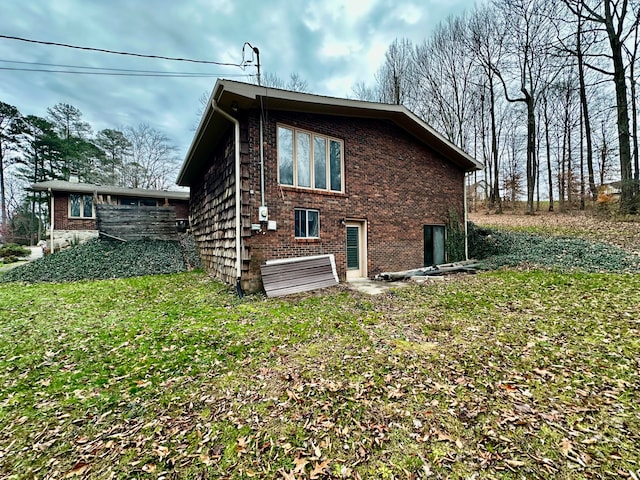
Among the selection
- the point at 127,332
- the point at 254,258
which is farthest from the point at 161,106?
the point at 127,332

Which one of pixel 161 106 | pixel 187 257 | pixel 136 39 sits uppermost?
pixel 161 106

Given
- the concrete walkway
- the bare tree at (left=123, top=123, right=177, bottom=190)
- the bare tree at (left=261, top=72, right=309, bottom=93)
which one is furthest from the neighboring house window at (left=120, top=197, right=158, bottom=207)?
the concrete walkway

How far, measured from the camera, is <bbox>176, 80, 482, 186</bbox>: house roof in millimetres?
6098

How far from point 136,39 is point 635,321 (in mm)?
13694

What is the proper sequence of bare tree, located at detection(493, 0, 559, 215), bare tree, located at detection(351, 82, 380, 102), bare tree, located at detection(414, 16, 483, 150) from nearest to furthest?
bare tree, located at detection(493, 0, 559, 215) → bare tree, located at detection(414, 16, 483, 150) → bare tree, located at detection(351, 82, 380, 102)

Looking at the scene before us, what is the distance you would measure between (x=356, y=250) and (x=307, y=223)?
2.16 metres

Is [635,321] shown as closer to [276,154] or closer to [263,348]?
[263,348]

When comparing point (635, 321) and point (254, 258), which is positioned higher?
point (254, 258)

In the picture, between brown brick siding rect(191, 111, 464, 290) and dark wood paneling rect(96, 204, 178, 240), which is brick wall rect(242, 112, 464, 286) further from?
dark wood paneling rect(96, 204, 178, 240)

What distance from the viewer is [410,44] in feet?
64.5

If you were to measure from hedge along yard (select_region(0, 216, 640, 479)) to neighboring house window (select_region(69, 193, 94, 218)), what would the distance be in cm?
1230

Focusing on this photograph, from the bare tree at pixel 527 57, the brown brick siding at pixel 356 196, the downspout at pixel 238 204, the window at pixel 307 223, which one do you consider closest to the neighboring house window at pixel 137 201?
the brown brick siding at pixel 356 196

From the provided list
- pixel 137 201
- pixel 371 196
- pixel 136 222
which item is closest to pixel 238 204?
pixel 371 196

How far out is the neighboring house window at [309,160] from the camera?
7383 mm
